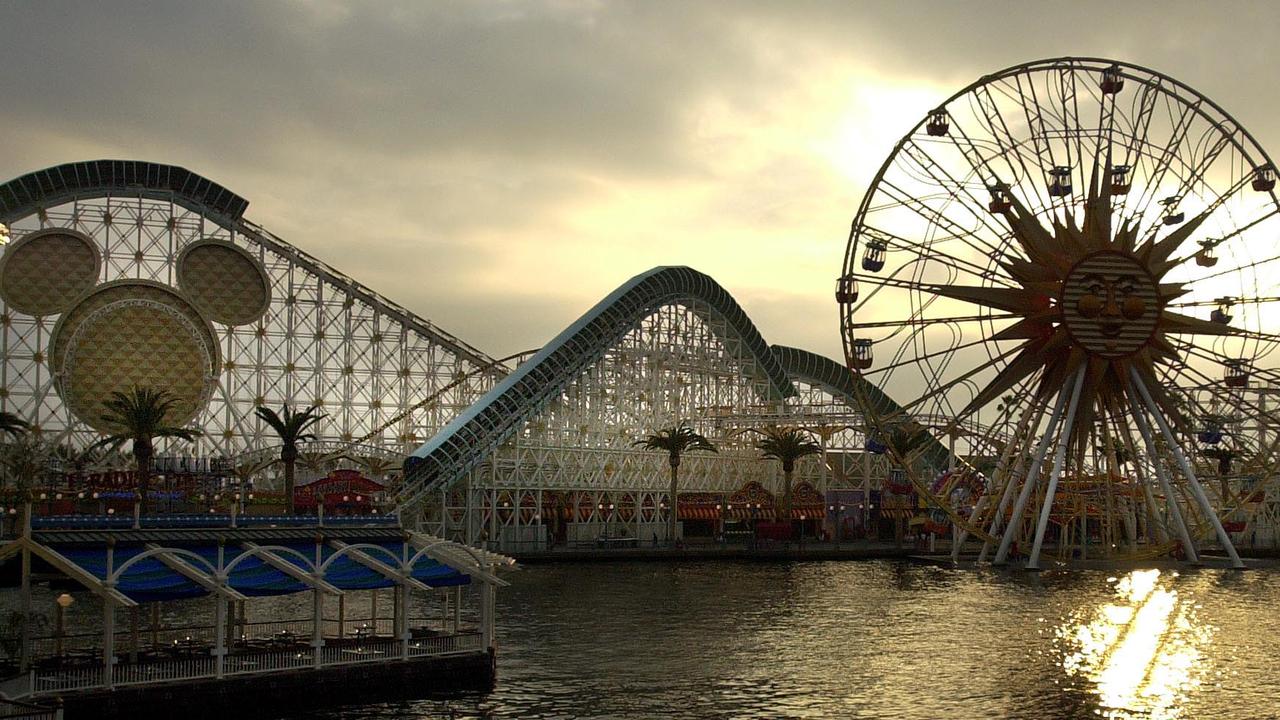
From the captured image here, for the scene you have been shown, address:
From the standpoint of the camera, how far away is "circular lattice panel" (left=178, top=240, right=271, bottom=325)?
280ft

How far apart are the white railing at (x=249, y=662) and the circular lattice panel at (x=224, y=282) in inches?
2003

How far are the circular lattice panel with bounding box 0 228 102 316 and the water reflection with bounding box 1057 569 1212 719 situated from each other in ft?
179

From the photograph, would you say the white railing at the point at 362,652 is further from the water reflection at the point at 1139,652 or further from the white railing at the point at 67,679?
the water reflection at the point at 1139,652

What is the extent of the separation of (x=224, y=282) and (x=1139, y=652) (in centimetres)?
5681

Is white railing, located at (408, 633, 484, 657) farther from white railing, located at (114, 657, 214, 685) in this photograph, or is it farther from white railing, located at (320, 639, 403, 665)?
white railing, located at (114, 657, 214, 685)

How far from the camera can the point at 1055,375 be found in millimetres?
69125

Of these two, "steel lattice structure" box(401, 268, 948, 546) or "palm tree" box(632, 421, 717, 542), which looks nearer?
"steel lattice structure" box(401, 268, 948, 546)

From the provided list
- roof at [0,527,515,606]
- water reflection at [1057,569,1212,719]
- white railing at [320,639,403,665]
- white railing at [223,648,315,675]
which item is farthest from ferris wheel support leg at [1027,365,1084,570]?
white railing at [223,648,315,675]

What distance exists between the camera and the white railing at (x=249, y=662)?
32062 millimetres

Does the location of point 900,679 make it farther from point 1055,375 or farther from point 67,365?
point 67,365

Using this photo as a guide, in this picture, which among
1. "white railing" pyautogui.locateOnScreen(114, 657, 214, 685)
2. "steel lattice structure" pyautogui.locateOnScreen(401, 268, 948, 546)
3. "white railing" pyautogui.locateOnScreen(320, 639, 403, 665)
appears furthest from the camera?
"steel lattice structure" pyautogui.locateOnScreen(401, 268, 948, 546)

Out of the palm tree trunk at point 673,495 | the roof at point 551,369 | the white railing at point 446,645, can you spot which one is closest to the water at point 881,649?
the white railing at point 446,645

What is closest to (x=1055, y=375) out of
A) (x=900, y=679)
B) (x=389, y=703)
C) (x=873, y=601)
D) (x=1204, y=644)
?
(x=873, y=601)

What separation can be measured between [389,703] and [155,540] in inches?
261
